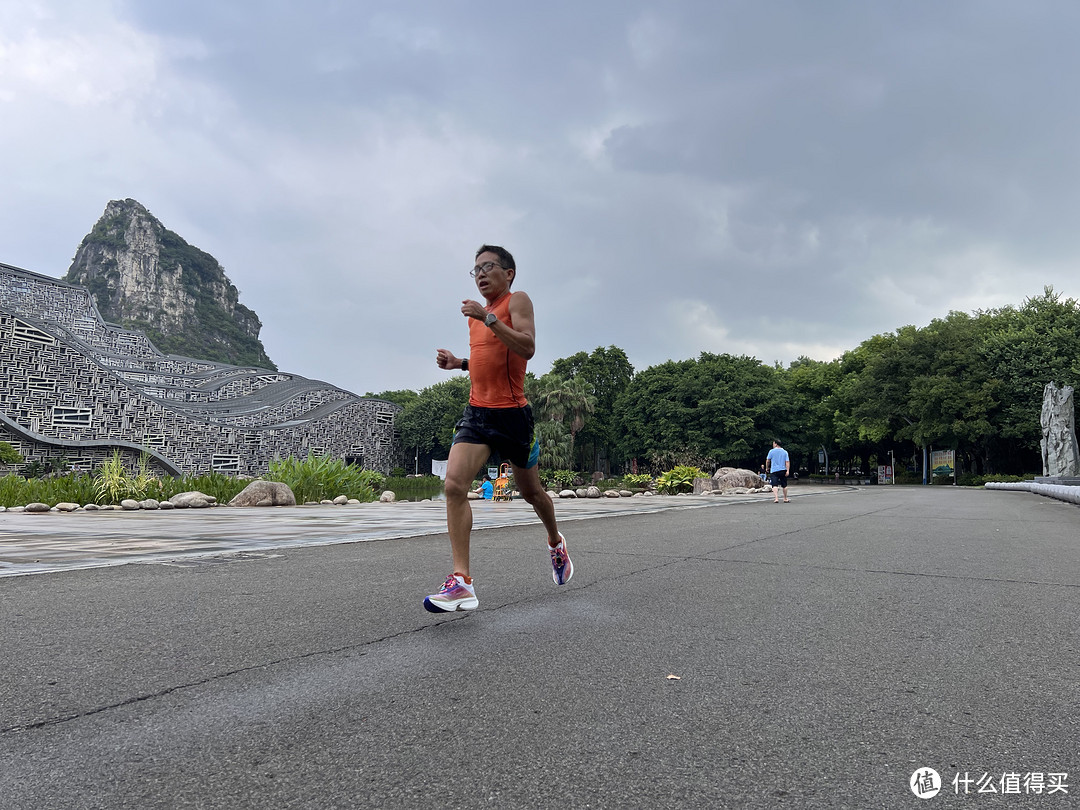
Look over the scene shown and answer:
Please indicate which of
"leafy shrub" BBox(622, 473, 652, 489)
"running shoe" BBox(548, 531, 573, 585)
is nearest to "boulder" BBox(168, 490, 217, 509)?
"running shoe" BBox(548, 531, 573, 585)

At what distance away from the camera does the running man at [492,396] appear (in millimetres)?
3609

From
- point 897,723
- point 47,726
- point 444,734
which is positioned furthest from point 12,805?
point 897,723

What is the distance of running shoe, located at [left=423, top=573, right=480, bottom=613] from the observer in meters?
3.32

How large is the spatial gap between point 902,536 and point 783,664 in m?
6.14

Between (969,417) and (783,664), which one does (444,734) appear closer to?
(783,664)

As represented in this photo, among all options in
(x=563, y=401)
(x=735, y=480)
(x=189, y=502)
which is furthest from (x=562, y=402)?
(x=189, y=502)

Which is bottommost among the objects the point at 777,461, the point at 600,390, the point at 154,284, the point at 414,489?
the point at 414,489

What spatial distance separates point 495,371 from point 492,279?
56 centimetres

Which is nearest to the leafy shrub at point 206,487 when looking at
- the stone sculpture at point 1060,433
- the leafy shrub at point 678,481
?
the leafy shrub at point 678,481

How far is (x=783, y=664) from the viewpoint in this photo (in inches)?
103

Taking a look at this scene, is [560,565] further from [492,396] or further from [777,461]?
[777,461]

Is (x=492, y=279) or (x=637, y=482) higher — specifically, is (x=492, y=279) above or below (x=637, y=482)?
above

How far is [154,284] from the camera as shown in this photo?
446ft

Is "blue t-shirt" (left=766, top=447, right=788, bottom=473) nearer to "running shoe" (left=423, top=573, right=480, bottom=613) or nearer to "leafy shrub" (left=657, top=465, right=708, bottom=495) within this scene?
"leafy shrub" (left=657, top=465, right=708, bottom=495)
